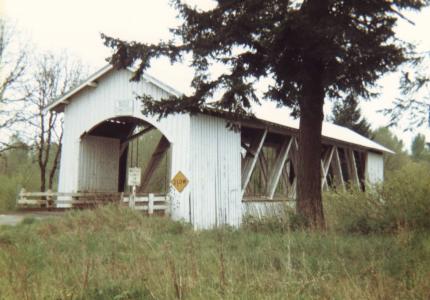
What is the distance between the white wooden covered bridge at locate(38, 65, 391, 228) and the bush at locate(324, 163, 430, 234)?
3.09m

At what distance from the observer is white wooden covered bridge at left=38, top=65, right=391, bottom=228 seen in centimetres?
1530

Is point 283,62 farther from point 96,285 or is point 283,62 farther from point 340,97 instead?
point 96,285

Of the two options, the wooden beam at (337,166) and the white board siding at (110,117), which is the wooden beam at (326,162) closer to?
the wooden beam at (337,166)

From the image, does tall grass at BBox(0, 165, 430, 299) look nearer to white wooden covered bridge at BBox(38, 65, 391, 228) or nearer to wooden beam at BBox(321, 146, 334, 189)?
white wooden covered bridge at BBox(38, 65, 391, 228)

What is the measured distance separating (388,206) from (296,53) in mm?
3623

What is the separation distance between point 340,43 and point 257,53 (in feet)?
5.38

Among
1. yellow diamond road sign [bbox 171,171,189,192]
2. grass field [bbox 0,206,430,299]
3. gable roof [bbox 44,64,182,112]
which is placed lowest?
grass field [bbox 0,206,430,299]

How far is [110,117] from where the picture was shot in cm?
1744

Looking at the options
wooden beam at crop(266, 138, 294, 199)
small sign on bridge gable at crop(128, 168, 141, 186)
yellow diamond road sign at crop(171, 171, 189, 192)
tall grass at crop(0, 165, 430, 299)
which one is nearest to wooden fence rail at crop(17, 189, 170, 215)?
small sign on bridge gable at crop(128, 168, 141, 186)

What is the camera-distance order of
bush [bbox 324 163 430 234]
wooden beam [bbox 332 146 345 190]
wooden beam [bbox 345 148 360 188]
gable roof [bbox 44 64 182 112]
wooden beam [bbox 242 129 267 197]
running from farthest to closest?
wooden beam [bbox 345 148 360 188]
wooden beam [bbox 332 146 345 190]
wooden beam [bbox 242 129 267 197]
gable roof [bbox 44 64 182 112]
bush [bbox 324 163 430 234]

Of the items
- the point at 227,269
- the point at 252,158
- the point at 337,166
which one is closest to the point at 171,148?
the point at 252,158

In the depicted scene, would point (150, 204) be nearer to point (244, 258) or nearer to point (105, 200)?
point (105, 200)

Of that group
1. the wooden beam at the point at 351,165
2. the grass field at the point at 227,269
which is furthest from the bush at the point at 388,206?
the wooden beam at the point at 351,165

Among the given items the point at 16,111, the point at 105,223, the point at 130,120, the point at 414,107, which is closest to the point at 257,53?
the point at 414,107
